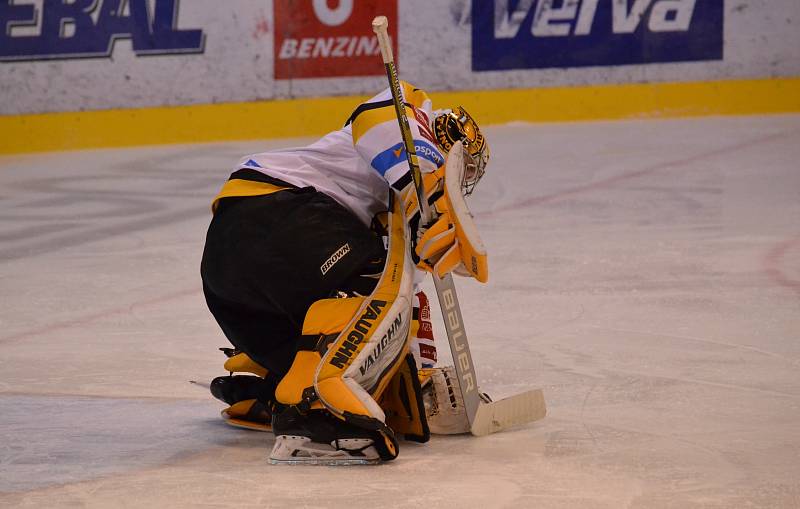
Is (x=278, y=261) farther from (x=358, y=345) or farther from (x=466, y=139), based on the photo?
(x=466, y=139)

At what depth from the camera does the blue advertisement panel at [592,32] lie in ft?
25.0

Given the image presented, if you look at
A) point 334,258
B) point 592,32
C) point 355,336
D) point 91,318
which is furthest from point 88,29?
point 355,336

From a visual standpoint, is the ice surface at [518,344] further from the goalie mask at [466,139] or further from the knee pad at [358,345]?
the goalie mask at [466,139]

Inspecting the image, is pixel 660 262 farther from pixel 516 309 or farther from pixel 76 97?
pixel 76 97

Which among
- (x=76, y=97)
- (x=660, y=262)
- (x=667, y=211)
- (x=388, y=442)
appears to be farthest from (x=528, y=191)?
(x=388, y=442)

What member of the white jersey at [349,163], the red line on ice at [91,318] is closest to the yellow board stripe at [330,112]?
the red line on ice at [91,318]

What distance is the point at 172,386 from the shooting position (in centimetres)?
308

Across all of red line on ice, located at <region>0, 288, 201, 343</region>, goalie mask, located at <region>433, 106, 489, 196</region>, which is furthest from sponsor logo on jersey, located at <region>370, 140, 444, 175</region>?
red line on ice, located at <region>0, 288, 201, 343</region>

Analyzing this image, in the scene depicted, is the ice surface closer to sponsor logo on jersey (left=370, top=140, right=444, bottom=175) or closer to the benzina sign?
sponsor logo on jersey (left=370, top=140, right=444, bottom=175)

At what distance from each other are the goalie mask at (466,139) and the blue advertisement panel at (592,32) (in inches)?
201

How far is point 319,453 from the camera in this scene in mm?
2443

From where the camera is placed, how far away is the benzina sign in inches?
291

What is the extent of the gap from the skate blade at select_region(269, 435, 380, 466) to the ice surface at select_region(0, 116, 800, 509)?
38mm

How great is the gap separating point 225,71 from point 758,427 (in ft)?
17.0
